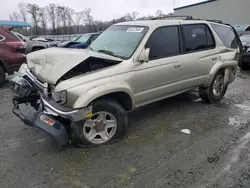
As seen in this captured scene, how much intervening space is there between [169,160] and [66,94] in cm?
161

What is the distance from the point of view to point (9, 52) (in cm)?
731

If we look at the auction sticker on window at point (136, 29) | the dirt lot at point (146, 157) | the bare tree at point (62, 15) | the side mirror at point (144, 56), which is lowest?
the dirt lot at point (146, 157)

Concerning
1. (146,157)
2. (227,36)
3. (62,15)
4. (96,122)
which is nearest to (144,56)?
(96,122)

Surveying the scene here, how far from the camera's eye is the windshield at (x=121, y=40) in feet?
12.8

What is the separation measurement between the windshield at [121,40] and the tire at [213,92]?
6.95 ft

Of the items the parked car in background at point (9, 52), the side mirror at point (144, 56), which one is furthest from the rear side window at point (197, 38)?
the parked car in background at point (9, 52)

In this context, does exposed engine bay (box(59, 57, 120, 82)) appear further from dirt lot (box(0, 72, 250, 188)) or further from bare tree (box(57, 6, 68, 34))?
bare tree (box(57, 6, 68, 34))

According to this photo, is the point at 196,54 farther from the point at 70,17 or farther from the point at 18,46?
the point at 70,17

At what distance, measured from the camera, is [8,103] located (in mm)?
5789

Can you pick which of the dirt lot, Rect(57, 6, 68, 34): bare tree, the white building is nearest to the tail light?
the dirt lot

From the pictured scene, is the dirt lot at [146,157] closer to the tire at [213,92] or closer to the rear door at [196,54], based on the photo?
the tire at [213,92]

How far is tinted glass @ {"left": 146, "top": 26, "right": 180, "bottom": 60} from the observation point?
4.05 meters

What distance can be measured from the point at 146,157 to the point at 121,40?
206cm

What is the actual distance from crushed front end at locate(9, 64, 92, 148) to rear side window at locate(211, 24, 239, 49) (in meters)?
3.64
